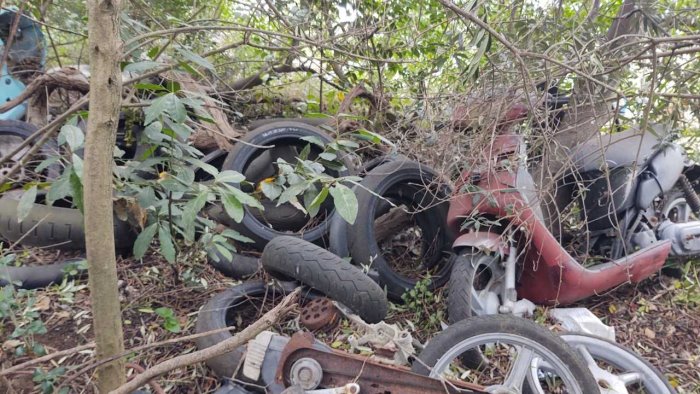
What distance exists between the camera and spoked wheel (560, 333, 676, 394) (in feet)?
6.86

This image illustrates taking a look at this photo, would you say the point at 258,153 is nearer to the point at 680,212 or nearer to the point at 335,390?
the point at 335,390

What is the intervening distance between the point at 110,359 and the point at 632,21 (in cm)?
278

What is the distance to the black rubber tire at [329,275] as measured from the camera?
2.30 metres

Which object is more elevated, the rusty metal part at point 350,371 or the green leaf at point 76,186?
the green leaf at point 76,186

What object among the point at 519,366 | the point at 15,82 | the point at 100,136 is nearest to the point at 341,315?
the point at 519,366

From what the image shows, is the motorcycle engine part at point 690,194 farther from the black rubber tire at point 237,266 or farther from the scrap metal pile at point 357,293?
the black rubber tire at point 237,266

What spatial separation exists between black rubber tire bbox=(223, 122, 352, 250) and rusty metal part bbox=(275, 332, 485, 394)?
114 cm

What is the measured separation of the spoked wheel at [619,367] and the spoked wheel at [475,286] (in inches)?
16.8

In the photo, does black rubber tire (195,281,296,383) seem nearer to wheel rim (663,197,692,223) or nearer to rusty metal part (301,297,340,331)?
rusty metal part (301,297,340,331)

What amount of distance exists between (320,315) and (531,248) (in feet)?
3.98

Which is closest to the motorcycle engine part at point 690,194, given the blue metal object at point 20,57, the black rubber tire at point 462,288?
the black rubber tire at point 462,288

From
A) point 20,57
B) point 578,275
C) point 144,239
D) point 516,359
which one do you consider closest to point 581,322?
point 578,275

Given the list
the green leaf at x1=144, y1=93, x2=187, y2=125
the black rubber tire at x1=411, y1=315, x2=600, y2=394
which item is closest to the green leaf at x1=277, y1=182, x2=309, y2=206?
the green leaf at x1=144, y1=93, x2=187, y2=125

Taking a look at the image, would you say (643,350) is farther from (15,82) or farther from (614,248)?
(15,82)
